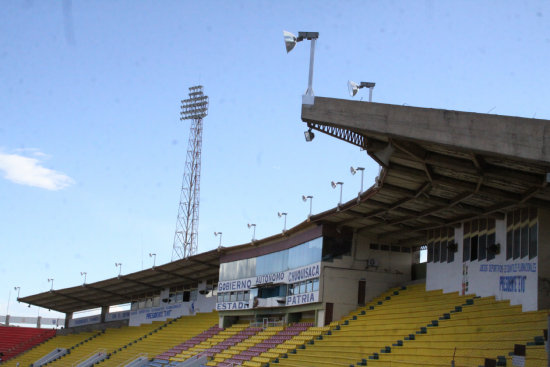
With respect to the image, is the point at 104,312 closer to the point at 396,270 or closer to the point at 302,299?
the point at 302,299

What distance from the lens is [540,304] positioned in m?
19.6

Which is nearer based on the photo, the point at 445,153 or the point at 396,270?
the point at 445,153

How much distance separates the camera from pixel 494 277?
2286 cm

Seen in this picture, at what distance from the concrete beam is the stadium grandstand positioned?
24mm

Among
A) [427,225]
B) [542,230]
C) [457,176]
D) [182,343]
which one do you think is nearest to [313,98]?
[457,176]

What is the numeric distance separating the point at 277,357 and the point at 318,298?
322cm

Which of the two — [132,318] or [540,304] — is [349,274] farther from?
[132,318]

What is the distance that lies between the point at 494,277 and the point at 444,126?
10572mm

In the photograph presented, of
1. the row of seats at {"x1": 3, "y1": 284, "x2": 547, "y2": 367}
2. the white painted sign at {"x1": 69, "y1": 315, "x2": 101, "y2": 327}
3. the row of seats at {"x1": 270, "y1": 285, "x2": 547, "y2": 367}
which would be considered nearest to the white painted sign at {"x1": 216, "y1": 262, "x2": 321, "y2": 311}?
the row of seats at {"x1": 3, "y1": 284, "x2": 547, "y2": 367}

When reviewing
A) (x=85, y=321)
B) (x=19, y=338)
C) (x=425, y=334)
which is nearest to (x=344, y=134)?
Answer: (x=425, y=334)

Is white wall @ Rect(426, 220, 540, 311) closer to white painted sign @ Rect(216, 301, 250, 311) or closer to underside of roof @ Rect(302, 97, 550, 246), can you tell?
underside of roof @ Rect(302, 97, 550, 246)

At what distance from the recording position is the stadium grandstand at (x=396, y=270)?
1518 centimetres

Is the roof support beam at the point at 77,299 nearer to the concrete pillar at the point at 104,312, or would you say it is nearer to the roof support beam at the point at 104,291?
the concrete pillar at the point at 104,312

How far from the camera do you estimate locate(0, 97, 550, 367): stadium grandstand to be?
15180 millimetres
